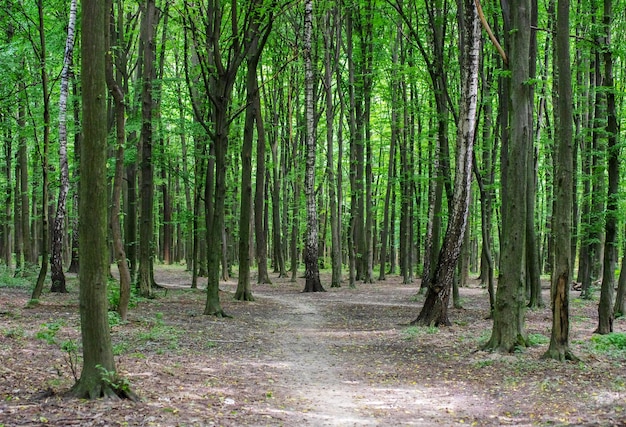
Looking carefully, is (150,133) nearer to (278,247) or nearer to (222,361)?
(222,361)

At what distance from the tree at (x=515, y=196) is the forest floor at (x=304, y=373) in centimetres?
45

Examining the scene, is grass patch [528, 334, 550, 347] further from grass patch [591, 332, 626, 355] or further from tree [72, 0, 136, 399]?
tree [72, 0, 136, 399]

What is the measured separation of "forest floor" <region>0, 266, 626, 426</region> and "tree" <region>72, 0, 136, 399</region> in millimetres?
287

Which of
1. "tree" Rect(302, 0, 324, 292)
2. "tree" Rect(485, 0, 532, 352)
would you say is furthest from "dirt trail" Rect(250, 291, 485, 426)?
"tree" Rect(302, 0, 324, 292)

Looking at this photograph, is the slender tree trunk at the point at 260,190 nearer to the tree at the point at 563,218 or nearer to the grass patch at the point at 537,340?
the grass patch at the point at 537,340

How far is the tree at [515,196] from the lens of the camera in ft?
30.6

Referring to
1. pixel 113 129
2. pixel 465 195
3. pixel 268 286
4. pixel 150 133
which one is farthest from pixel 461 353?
pixel 113 129

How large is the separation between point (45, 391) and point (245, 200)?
1229 centimetres

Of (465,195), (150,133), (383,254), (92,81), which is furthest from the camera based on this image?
(383,254)

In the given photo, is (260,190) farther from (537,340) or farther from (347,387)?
(347,387)

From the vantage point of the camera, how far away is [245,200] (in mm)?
17797

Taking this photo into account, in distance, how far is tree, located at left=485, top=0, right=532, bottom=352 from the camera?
9.34 meters

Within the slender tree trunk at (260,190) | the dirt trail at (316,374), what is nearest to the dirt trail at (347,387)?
the dirt trail at (316,374)

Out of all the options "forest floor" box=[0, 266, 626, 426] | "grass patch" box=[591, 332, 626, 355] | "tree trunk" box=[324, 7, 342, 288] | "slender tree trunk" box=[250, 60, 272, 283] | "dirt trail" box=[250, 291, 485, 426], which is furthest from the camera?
"tree trunk" box=[324, 7, 342, 288]
